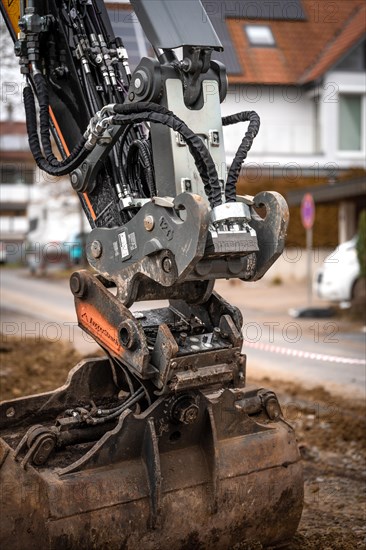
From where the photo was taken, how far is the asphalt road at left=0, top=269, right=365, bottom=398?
36.4 feet

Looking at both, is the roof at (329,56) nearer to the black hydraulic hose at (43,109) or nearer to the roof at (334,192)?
the roof at (334,192)

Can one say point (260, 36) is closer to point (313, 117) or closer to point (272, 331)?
point (272, 331)

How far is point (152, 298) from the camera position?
4.97 meters

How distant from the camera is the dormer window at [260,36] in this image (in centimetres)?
1605

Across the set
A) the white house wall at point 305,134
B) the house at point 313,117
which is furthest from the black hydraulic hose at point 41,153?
the white house wall at point 305,134

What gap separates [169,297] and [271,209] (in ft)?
2.50

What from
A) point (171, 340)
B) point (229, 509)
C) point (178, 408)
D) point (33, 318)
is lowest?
point (33, 318)

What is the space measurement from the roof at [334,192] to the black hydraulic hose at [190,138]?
49.7 ft

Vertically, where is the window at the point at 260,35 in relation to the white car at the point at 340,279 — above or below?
above

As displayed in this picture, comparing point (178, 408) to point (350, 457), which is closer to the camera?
point (178, 408)

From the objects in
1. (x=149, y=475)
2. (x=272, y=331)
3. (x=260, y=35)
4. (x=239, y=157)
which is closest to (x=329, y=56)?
(x=260, y=35)

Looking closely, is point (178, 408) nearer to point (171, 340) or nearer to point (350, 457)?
point (171, 340)

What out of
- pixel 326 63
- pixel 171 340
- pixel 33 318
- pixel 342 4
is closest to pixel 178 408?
pixel 171 340

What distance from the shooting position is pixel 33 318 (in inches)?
687
